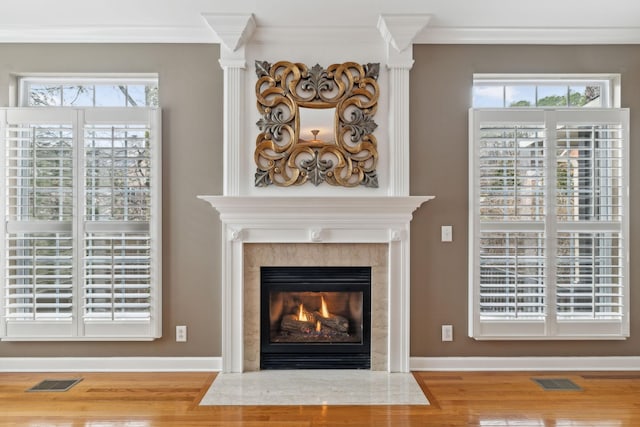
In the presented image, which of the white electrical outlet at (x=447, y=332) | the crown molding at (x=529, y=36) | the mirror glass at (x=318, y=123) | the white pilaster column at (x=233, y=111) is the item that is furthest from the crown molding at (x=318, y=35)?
the white electrical outlet at (x=447, y=332)

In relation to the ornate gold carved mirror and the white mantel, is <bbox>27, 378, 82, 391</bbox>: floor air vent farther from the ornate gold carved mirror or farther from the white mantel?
the ornate gold carved mirror

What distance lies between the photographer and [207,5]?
2.99m

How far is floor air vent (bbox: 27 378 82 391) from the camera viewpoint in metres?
3.02

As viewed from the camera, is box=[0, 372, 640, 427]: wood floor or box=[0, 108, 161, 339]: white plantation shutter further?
box=[0, 108, 161, 339]: white plantation shutter

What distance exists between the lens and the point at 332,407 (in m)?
2.71

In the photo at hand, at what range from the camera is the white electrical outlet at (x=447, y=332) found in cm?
339

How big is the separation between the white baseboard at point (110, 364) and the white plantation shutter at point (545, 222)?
2.13 metres

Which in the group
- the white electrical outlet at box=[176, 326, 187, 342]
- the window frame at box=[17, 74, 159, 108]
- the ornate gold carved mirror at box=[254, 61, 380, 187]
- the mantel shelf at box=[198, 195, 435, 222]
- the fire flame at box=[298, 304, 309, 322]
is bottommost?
the white electrical outlet at box=[176, 326, 187, 342]

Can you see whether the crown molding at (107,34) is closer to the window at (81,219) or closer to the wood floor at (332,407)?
the window at (81,219)

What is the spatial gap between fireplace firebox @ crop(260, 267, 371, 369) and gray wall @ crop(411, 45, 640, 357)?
1.33 feet

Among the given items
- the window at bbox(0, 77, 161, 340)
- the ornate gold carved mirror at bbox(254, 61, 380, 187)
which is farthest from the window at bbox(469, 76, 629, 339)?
the window at bbox(0, 77, 161, 340)

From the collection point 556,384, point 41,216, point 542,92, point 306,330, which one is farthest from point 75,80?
point 556,384

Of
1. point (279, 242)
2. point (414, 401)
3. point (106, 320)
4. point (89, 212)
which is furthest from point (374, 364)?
A: point (89, 212)

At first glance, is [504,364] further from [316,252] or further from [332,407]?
[316,252]
